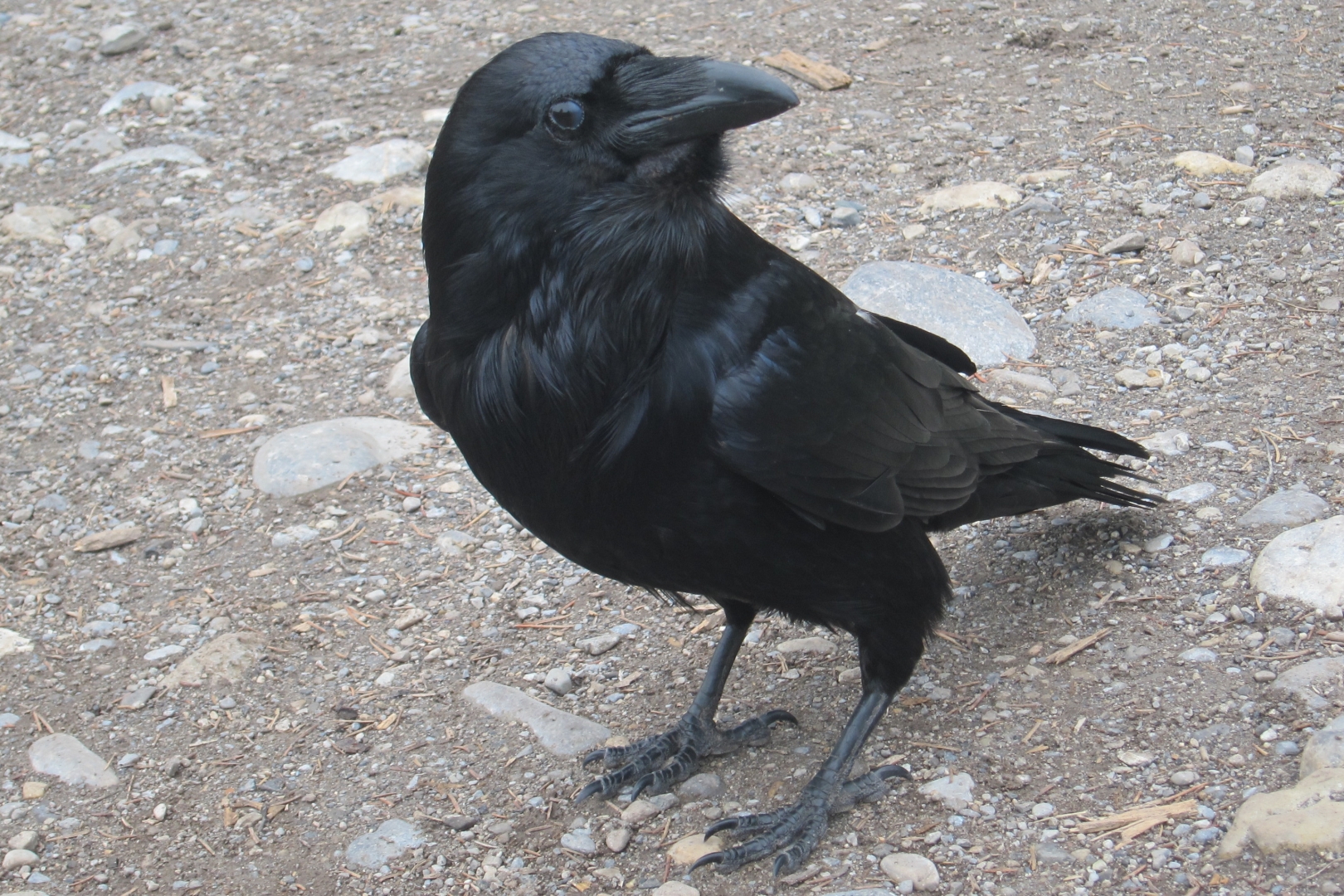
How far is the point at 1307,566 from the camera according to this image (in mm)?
3568

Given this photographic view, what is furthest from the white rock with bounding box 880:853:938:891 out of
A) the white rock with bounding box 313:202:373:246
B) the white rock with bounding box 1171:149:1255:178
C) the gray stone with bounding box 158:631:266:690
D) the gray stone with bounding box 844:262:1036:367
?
the white rock with bounding box 313:202:373:246

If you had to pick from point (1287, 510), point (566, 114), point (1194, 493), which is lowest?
point (1194, 493)

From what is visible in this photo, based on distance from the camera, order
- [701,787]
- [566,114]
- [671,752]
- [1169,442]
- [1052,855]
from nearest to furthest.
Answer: [566,114], [1052,855], [701,787], [671,752], [1169,442]

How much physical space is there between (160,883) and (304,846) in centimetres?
38

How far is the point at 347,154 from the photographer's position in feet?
23.6

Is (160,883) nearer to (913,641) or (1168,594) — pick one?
(913,641)

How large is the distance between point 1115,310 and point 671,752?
282cm

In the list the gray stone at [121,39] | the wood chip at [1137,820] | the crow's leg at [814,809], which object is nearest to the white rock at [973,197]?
the crow's leg at [814,809]

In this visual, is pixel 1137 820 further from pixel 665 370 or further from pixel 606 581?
pixel 606 581

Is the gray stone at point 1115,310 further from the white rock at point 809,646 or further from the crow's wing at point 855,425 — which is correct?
the white rock at point 809,646

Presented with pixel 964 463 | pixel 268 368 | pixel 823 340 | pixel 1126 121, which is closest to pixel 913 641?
pixel 964 463

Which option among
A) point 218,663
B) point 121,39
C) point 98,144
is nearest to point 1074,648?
point 218,663

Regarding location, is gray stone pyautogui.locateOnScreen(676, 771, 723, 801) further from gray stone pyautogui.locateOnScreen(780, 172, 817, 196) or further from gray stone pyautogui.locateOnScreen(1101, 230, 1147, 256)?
gray stone pyautogui.locateOnScreen(780, 172, 817, 196)

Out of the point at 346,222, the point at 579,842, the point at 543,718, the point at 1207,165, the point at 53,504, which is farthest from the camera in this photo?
the point at 346,222
